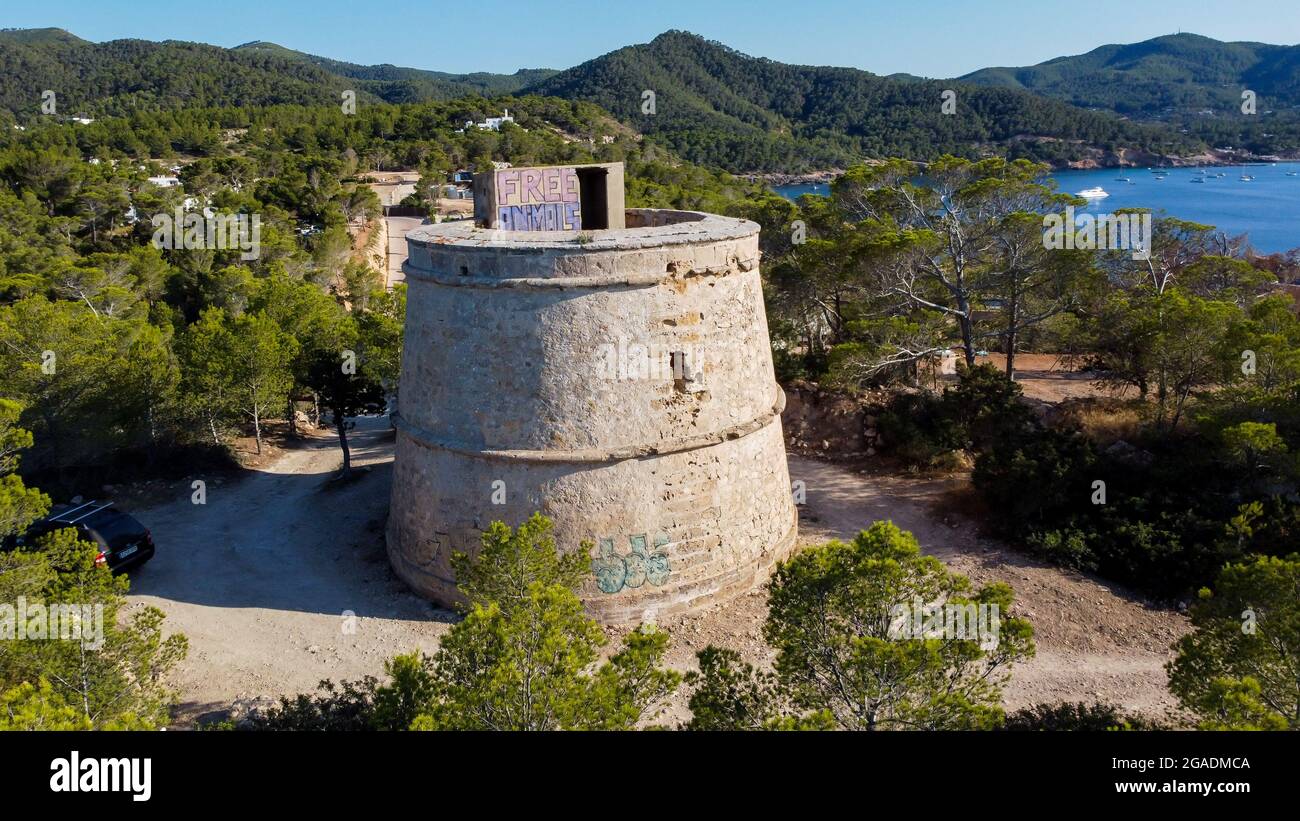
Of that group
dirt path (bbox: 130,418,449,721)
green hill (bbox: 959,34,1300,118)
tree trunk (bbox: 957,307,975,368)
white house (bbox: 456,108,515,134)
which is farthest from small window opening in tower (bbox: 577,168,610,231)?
green hill (bbox: 959,34,1300,118)

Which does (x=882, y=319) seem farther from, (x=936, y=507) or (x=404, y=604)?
(x=404, y=604)

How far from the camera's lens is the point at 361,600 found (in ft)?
45.4

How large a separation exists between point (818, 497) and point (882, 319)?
519cm

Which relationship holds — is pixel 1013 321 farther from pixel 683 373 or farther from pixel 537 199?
pixel 537 199

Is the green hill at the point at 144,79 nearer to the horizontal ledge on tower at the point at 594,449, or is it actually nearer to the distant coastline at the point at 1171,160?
the distant coastline at the point at 1171,160

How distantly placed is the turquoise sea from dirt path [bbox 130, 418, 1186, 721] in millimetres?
44730

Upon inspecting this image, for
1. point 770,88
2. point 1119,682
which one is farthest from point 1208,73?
point 1119,682

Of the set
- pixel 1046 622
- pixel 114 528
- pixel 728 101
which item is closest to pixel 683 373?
pixel 1046 622

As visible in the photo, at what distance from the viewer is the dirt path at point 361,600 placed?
38.9 feet

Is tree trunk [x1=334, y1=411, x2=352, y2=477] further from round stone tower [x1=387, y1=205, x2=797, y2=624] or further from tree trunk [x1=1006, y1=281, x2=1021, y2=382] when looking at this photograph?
tree trunk [x1=1006, y1=281, x2=1021, y2=382]

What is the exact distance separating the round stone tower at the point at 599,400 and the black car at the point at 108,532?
5.53m

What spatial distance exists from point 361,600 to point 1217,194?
10179 centimetres

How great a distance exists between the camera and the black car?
1405 cm

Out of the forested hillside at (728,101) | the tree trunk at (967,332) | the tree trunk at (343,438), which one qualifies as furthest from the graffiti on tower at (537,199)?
the forested hillside at (728,101)
